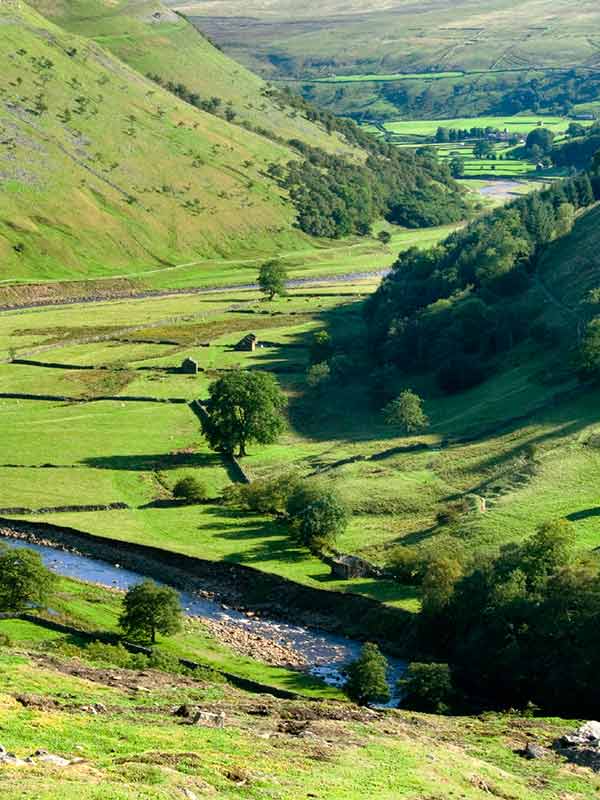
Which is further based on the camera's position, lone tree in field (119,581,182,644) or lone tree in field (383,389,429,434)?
lone tree in field (383,389,429,434)

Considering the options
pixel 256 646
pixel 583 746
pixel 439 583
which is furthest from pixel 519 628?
pixel 256 646

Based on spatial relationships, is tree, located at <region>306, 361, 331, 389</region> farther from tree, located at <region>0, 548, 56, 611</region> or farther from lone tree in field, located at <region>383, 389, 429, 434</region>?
tree, located at <region>0, 548, 56, 611</region>

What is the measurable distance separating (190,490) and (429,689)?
149 feet

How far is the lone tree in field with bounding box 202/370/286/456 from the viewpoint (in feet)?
438

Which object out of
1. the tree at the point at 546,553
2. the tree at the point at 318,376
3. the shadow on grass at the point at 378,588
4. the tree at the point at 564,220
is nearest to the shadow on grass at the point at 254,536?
the shadow on grass at the point at 378,588

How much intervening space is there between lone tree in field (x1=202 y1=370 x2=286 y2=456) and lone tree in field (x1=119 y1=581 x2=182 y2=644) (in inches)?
1761

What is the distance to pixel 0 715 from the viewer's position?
61.5 metres

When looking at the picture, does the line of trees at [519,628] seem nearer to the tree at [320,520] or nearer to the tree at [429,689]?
the tree at [429,689]

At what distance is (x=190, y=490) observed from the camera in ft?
396

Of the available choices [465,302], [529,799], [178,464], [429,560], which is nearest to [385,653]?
[429,560]

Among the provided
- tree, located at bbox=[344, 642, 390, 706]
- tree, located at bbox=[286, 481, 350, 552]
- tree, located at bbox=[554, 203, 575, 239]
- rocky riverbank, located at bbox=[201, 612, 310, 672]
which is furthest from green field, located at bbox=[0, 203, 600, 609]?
tree, located at bbox=[554, 203, 575, 239]

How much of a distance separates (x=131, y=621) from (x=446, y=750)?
1147 inches

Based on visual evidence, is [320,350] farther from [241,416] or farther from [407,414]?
[241,416]

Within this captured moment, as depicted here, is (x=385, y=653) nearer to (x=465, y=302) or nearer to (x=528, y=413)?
(x=528, y=413)
